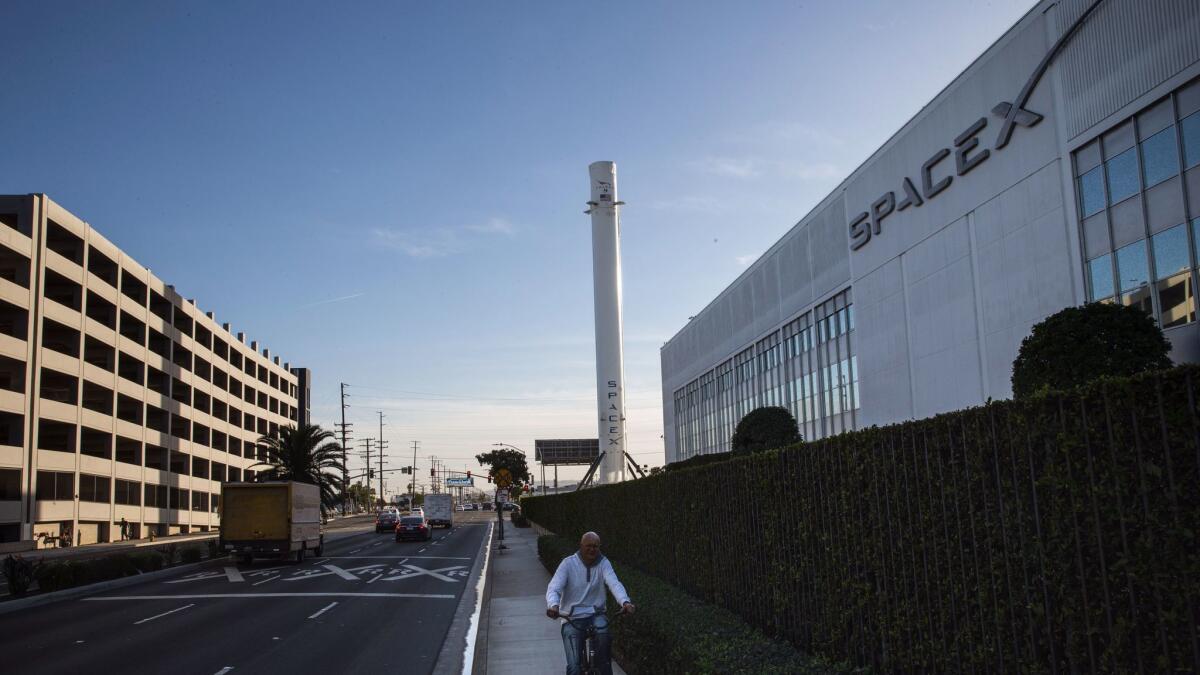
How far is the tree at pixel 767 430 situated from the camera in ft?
95.9

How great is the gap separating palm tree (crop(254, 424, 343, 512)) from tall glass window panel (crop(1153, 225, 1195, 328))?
52.3 meters

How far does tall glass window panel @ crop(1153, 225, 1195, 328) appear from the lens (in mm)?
21567

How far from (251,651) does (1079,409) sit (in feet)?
40.1

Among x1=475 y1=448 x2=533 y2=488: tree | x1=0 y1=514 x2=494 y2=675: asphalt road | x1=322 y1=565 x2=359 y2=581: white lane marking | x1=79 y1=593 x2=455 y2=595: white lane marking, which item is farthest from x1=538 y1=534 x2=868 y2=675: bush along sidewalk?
x1=475 y1=448 x2=533 y2=488: tree

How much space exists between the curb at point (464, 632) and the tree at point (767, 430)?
33.1 ft

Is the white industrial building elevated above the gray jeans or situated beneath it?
elevated above

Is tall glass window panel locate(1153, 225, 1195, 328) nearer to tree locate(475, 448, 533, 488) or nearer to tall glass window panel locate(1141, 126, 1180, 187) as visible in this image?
tall glass window panel locate(1141, 126, 1180, 187)

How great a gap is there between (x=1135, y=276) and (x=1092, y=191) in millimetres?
2728

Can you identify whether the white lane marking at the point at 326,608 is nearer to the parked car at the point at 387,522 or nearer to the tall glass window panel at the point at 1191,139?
the tall glass window panel at the point at 1191,139

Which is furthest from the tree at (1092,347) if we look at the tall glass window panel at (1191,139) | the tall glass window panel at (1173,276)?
the tall glass window panel at (1191,139)

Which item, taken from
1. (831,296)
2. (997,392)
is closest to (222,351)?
(831,296)

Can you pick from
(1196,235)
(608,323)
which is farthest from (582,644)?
(608,323)

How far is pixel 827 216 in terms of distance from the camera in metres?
42.7

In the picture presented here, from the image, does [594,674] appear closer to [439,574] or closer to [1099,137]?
[439,574]
